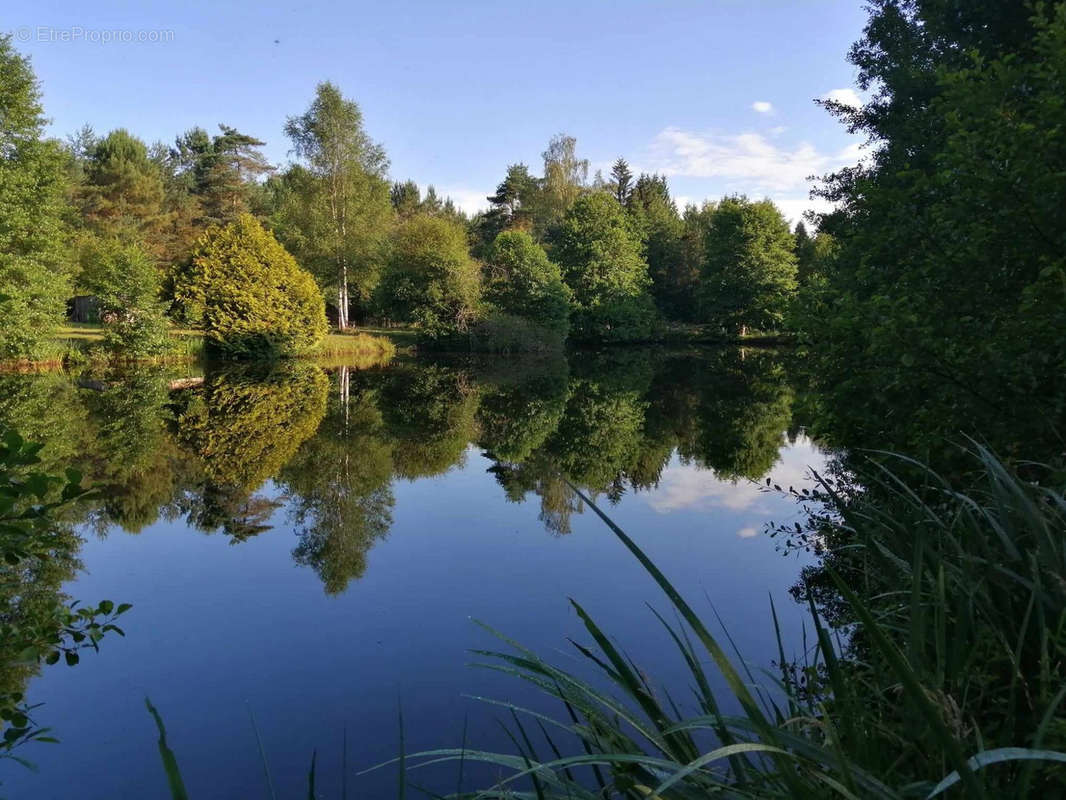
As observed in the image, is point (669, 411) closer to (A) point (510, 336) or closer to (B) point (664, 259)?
(A) point (510, 336)

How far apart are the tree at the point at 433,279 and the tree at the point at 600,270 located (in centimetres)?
857

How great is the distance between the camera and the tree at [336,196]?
107ft

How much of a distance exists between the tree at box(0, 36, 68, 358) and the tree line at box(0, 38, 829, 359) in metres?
0.05

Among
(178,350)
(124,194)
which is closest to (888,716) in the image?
(178,350)

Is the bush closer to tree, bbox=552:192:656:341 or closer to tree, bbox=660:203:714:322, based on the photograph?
tree, bbox=552:192:656:341

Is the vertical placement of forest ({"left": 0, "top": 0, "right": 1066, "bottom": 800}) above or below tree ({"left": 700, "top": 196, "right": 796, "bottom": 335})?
below

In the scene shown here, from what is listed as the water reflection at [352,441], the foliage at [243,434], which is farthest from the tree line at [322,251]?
the foliage at [243,434]

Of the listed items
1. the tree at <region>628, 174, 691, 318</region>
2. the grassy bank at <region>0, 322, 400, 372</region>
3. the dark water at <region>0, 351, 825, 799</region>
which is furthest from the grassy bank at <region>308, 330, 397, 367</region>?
the tree at <region>628, 174, 691, 318</region>

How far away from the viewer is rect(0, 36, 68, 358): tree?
18547 millimetres

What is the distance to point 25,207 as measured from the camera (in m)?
19.0

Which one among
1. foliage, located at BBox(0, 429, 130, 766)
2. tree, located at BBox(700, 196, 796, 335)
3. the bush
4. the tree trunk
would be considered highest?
tree, located at BBox(700, 196, 796, 335)

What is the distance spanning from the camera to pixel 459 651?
5.01m

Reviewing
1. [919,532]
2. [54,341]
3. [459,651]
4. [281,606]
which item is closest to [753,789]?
[919,532]

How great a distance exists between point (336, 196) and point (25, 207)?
15297 mm
